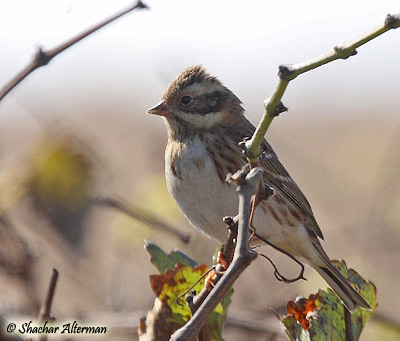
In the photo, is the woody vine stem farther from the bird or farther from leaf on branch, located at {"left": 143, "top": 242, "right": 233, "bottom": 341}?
the bird

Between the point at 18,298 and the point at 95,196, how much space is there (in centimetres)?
51

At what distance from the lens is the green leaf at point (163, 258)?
6.62 feet

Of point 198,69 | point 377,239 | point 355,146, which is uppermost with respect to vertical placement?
point 198,69

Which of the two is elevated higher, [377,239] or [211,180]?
[211,180]

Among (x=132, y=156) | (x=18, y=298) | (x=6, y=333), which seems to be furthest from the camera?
(x=132, y=156)

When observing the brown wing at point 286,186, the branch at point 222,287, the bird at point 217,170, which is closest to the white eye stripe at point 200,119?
the bird at point 217,170

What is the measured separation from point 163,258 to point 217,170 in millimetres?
1570

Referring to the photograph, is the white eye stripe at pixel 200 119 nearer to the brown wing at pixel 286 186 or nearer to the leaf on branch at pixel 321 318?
the brown wing at pixel 286 186

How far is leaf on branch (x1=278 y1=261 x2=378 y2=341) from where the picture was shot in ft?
5.82

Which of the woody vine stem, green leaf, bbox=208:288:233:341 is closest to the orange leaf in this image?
green leaf, bbox=208:288:233:341

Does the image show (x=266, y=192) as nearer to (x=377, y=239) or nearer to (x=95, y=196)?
(x=95, y=196)

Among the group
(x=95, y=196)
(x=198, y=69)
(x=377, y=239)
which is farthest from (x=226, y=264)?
(x=377, y=239)

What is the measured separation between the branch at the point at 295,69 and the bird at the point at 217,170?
1947mm

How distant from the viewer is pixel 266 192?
1367 millimetres
